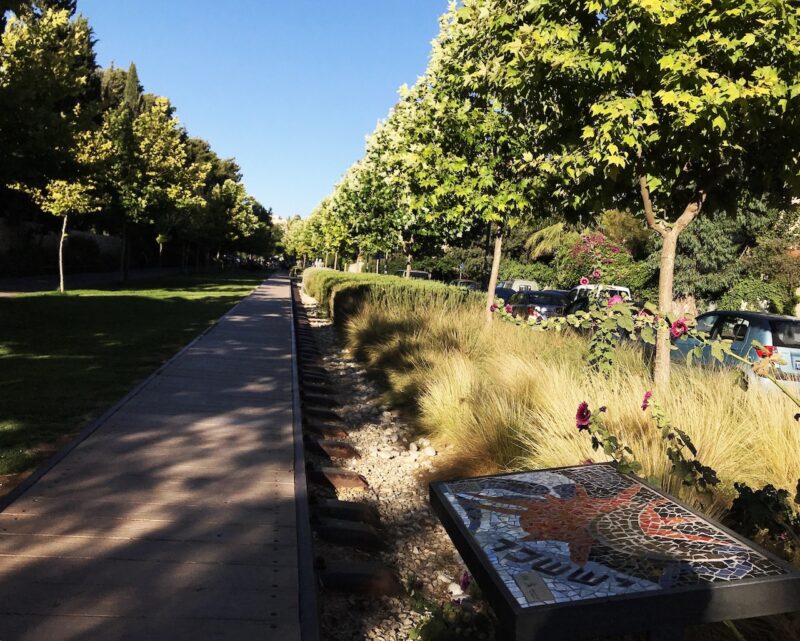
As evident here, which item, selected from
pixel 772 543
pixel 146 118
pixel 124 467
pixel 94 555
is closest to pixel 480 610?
pixel 772 543

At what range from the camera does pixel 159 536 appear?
390cm

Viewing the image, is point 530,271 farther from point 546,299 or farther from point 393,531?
point 393,531

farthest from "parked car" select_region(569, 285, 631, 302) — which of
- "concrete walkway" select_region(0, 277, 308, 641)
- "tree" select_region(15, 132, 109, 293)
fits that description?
"tree" select_region(15, 132, 109, 293)

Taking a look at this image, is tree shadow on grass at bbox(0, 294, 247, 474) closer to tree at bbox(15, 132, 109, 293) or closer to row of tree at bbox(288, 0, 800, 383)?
tree at bbox(15, 132, 109, 293)

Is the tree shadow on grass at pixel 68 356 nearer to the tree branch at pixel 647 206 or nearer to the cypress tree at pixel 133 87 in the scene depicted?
the tree branch at pixel 647 206

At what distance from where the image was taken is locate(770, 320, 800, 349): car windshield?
9.56m

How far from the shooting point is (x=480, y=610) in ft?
11.7

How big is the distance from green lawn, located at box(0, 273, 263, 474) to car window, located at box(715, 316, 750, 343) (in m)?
8.80

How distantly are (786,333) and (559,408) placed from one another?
5.97 metres

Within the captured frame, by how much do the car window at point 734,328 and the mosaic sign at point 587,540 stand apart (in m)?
8.43

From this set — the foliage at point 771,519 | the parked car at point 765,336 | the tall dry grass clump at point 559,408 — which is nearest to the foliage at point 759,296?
the parked car at point 765,336

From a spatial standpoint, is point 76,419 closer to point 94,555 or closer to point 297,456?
point 297,456

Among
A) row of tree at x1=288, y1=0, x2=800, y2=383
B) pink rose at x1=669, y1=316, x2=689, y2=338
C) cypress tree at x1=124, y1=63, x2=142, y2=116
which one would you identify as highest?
cypress tree at x1=124, y1=63, x2=142, y2=116

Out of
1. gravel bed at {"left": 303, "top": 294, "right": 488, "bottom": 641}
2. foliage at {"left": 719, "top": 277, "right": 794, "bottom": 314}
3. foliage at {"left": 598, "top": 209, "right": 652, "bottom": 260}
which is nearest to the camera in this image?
gravel bed at {"left": 303, "top": 294, "right": 488, "bottom": 641}
